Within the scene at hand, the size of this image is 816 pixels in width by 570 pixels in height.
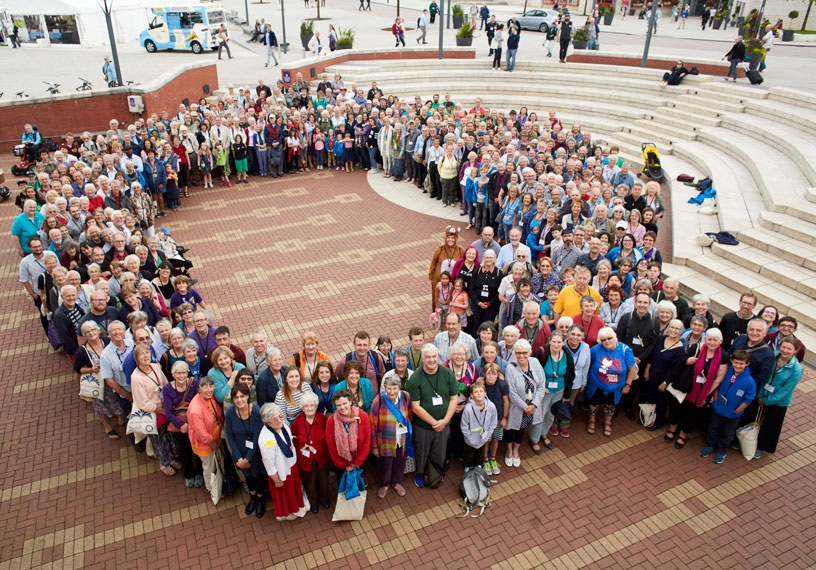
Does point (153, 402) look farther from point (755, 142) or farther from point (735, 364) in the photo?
point (755, 142)

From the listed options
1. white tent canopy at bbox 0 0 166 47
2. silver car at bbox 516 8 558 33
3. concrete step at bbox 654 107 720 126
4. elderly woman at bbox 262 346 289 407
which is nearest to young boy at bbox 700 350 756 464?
elderly woman at bbox 262 346 289 407

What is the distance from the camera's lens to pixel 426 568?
573 centimetres

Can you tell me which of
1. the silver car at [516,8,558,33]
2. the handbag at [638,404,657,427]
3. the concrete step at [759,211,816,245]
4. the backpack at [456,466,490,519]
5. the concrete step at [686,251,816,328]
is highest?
the silver car at [516,8,558,33]

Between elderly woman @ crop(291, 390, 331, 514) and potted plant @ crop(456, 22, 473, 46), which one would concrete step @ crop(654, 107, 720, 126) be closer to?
potted plant @ crop(456, 22, 473, 46)

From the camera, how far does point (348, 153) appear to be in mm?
17547

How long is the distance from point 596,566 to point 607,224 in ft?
19.2

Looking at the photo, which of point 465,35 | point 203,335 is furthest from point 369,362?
point 465,35

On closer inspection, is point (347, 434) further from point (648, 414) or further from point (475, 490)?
point (648, 414)

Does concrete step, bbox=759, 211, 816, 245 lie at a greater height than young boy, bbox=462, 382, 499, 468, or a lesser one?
greater

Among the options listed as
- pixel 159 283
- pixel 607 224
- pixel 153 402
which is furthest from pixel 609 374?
pixel 159 283

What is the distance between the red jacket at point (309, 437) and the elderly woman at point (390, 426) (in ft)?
1.78

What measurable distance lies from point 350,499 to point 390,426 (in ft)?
2.81

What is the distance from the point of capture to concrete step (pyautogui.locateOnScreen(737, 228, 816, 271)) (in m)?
10.0

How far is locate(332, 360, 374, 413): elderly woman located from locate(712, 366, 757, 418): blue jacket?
398 centimetres
